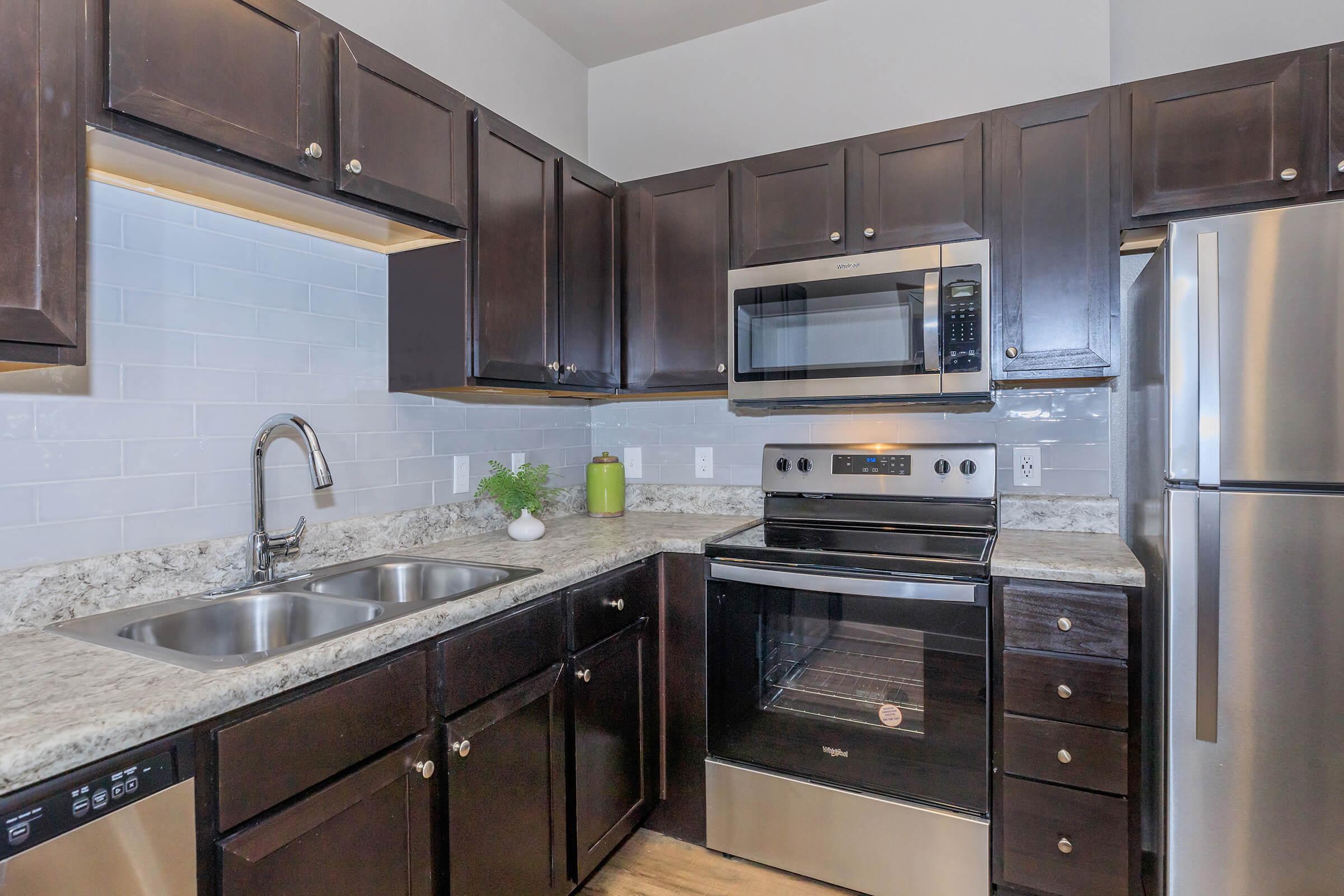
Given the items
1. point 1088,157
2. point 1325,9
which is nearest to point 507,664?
point 1088,157

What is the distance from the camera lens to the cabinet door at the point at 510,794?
55.3 inches

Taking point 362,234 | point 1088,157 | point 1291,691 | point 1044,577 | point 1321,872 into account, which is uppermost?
point 1088,157

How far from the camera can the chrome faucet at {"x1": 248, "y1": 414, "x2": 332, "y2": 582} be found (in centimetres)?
155

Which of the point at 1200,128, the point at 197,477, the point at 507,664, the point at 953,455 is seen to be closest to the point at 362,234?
the point at 197,477

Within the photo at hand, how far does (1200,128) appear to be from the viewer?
1.77 m

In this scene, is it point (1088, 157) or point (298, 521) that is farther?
point (1088, 157)

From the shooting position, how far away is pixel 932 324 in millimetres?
1977

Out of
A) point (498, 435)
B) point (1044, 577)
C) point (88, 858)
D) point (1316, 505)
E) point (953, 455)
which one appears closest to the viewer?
point (88, 858)

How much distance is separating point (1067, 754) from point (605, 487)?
1.68m

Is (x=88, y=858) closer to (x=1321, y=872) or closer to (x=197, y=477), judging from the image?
(x=197, y=477)

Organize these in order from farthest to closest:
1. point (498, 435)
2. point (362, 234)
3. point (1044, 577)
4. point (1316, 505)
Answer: point (498, 435), point (362, 234), point (1044, 577), point (1316, 505)

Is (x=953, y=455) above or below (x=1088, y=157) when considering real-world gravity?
below

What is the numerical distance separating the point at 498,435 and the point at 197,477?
994 millimetres

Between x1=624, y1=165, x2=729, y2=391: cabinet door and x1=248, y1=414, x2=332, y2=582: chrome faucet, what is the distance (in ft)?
3.82
